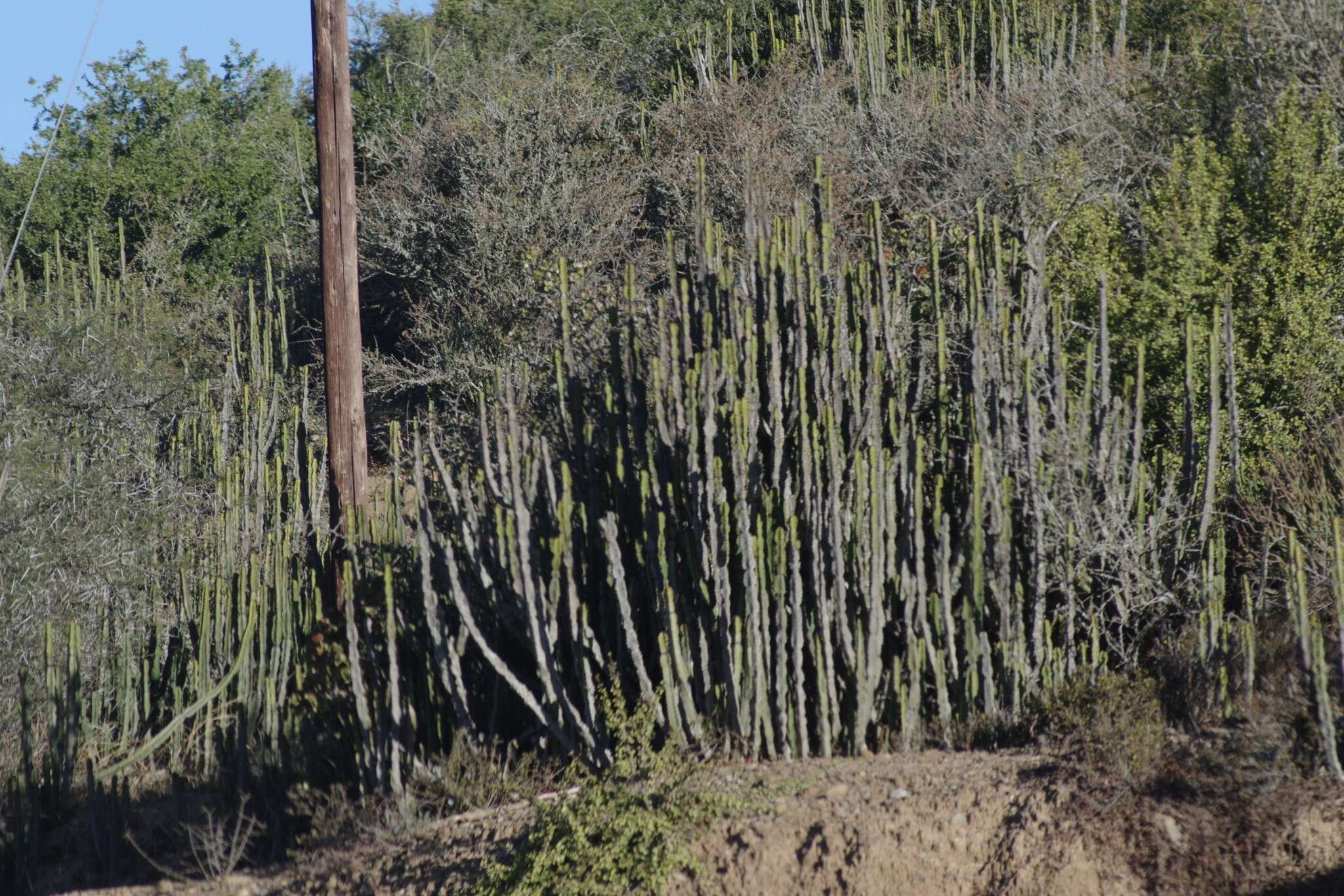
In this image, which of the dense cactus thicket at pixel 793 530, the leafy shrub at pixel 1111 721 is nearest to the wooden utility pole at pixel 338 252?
the dense cactus thicket at pixel 793 530

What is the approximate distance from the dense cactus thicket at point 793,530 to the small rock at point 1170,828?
2.08 ft

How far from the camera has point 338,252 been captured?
908 centimetres

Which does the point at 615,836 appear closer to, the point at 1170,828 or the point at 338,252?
the point at 1170,828

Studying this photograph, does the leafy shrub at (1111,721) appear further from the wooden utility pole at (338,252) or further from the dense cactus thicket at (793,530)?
the wooden utility pole at (338,252)

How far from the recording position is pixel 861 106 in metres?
16.4

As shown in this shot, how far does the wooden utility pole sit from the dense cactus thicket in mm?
688

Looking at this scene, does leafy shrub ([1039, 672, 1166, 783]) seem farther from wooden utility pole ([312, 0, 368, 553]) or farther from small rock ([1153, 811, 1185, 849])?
wooden utility pole ([312, 0, 368, 553])

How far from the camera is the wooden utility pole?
9000mm

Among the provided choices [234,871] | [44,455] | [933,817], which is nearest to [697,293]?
[933,817]

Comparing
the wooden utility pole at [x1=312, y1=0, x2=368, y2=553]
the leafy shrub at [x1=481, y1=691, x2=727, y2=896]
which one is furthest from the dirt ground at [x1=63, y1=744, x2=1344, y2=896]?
the wooden utility pole at [x1=312, y1=0, x2=368, y2=553]

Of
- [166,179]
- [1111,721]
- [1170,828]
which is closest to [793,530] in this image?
[1111,721]

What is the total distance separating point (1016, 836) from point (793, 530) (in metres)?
1.65

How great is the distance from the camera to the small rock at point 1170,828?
17.8 feet

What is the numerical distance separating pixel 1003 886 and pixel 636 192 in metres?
12.1
